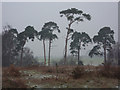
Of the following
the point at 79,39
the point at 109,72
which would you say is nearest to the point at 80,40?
the point at 79,39

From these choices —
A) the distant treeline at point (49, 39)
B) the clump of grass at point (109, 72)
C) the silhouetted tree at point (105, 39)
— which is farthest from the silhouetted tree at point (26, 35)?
the clump of grass at point (109, 72)

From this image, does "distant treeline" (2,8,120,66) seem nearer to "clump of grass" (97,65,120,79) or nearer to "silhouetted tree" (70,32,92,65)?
"silhouetted tree" (70,32,92,65)

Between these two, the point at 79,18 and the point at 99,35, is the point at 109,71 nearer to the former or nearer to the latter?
the point at 79,18

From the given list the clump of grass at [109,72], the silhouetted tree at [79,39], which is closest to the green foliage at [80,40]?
the silhouetted tree at [79,39]

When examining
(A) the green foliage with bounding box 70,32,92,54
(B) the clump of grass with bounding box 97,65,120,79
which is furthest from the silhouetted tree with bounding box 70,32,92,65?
(B) the clump of grass with bounding box 97,65,120,79

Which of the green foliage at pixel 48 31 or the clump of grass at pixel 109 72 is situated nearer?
the clump of grass at pixel 109 72

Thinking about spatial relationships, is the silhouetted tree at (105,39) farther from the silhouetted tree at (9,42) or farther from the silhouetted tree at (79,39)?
the silhouetted tree at (9,42)

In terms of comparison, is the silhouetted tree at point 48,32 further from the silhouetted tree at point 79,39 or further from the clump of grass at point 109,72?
the clump of grass at point 109,72

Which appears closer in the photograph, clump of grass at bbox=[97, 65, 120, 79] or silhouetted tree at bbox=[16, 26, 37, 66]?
clump of grass at bbox=[97, 65, 120, 79]

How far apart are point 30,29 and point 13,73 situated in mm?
21919

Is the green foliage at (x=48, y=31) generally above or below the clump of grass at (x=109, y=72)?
above

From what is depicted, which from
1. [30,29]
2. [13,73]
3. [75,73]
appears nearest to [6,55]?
[30,29]

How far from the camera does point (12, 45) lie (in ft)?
122

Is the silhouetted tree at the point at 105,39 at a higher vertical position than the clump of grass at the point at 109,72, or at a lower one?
higher
